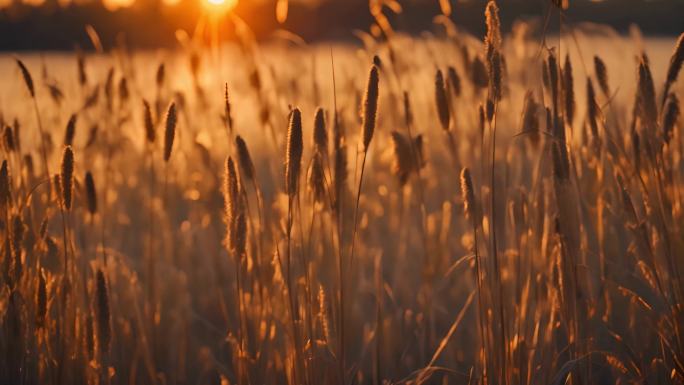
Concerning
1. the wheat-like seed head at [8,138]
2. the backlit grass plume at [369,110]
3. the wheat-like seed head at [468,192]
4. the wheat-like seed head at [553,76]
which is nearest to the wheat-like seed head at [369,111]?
the backlit grass plume at [369,110]

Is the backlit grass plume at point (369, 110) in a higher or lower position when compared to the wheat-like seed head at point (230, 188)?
higher

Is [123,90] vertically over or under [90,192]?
over

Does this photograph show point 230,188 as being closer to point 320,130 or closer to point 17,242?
point 320,130

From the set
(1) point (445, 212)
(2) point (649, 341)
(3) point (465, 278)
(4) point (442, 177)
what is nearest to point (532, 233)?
(2) point (649, 341)

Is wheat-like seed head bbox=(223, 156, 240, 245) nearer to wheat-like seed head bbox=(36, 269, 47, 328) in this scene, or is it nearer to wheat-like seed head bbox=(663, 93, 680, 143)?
wheat-like seed head bbox=(36, 269, 47, 328)

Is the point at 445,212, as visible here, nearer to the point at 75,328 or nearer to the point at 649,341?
the point at 649,341

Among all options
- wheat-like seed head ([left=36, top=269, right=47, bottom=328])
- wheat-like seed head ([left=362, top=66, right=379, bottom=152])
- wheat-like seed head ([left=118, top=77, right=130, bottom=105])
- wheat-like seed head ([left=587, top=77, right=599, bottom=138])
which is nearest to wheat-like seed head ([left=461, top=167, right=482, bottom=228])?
wheat-like seed head ([left=362, top=66, right=379, bottom=152])

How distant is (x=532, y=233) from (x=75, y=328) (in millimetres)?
854

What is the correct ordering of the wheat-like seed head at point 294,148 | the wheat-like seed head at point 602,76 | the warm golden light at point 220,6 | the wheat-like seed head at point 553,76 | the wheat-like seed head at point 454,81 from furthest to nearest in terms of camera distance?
the warm golden light at point 220,6 < the wheat-like seed head at point 454,81 < the wheat-like seed head at point 602,76 < the wheat-like seed head at point 553,76 < the wheat-like seed head at point 294,148

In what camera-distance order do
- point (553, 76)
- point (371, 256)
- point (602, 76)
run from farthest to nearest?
point (371, 256) < point (602, 76) < point (553, 76)

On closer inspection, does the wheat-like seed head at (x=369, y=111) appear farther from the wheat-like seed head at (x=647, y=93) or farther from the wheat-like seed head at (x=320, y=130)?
the wheat-like seed head at (x=647, y=93)

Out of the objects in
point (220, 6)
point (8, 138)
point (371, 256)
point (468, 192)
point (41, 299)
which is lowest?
point (371, 256)

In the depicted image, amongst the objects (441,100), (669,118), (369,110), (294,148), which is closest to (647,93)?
(669,118)

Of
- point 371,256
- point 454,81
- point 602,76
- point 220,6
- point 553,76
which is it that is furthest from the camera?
point 371,256
